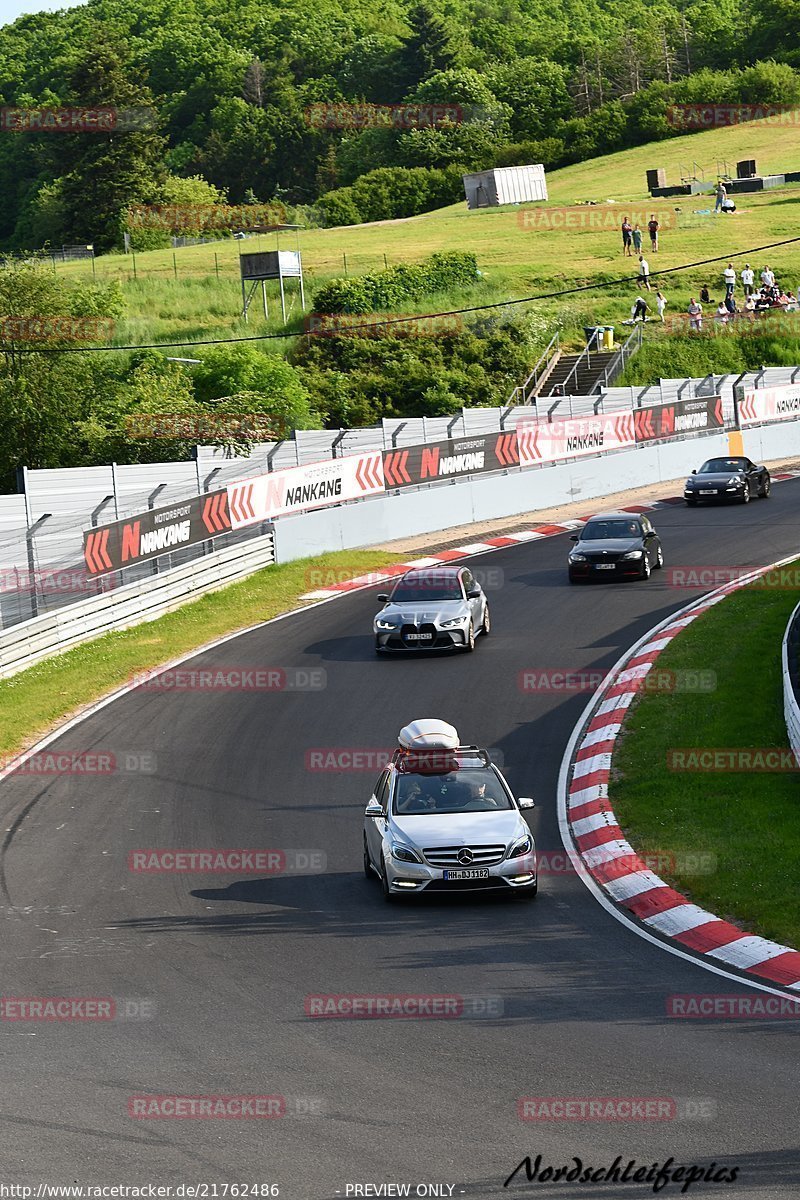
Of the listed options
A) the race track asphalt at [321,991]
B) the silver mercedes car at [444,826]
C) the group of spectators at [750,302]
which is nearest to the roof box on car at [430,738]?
the silver mercedes car at [444,826]

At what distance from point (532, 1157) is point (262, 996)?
3810 millimetres

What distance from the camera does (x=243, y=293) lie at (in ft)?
232

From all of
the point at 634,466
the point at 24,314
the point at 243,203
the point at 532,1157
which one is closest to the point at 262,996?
the point at 532,1157

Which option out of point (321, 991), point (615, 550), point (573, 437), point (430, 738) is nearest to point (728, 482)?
point (573, 437)

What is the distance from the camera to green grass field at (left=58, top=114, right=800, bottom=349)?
236 ft

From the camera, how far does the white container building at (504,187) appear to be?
362 feet

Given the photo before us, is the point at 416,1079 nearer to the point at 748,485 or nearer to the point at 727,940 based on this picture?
the point at 727,940

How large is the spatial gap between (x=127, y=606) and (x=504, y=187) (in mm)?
88367

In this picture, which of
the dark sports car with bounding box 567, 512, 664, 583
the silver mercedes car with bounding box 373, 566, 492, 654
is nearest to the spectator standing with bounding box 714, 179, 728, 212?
the dark sports car with bounding box 567, 512, 664, 583

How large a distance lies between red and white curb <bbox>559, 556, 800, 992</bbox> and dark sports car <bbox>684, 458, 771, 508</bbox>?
16590 mm

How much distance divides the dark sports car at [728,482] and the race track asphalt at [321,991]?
62.0 ft

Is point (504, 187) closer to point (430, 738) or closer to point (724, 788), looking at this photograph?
point (724, 788)

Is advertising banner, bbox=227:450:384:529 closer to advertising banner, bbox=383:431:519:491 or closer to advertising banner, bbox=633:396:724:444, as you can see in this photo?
advertising banner, bbox=383:431:519:491

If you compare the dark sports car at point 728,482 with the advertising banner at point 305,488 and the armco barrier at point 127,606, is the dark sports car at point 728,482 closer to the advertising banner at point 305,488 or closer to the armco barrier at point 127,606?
the advertising banner at point 305,488
